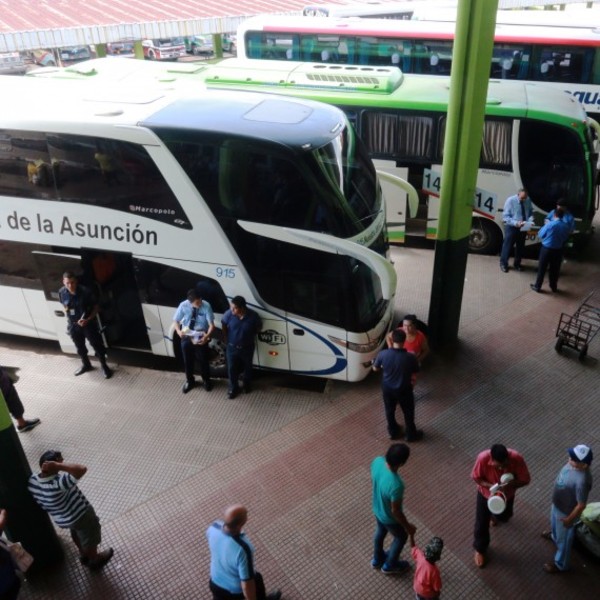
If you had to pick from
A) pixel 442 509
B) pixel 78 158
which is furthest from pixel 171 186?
pixel 442 509

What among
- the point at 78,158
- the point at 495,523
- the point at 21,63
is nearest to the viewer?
the point at 495,523

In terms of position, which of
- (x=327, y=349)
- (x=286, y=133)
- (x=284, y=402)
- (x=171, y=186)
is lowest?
(x=284, y=402)

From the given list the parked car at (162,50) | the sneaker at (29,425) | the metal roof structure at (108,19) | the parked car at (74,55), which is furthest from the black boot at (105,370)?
the parked car at (162,50)

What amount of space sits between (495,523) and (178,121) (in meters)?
5.38

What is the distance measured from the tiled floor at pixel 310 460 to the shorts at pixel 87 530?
436 mm

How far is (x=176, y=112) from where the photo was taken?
6.75 m

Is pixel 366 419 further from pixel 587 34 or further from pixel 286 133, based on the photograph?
pixel 587 34

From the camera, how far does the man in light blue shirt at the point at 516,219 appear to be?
9.54 m

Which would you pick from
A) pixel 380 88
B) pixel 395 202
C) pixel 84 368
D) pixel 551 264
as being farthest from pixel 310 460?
pixel 380 88

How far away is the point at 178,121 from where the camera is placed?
649cm

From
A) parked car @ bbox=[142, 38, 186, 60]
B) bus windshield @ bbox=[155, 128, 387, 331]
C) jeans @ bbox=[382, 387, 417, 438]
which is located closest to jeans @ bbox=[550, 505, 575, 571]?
jeans @ bbox=[382, 387, 417, 438]

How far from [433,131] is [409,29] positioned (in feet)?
16.8

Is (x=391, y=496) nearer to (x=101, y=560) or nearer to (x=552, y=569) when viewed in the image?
(x=552, y=569)

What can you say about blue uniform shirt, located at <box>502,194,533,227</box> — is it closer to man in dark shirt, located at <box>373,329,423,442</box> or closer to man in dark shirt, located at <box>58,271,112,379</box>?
man in dark shirt, located at <box>373,329,423,442</box>
